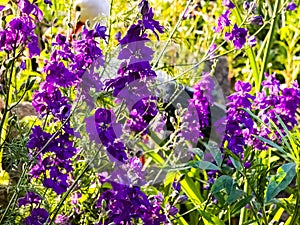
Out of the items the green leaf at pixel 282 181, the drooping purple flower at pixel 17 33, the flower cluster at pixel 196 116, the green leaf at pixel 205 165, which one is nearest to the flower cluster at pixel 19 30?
the drooping purple flower at pixel 17 33

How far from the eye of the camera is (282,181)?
Answer: 119 cm

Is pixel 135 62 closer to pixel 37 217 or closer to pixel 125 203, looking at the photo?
pixel 125 203

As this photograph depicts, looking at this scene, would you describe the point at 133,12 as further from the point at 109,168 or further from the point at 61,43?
the point at 109,168

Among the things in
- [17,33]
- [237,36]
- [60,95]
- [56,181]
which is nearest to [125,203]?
[56,181]

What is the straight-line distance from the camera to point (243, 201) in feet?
4.32

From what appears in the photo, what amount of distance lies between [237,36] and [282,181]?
1.82 feet

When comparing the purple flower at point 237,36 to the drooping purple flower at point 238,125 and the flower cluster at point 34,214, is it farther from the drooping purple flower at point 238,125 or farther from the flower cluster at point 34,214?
the flower cluster at point 34,214

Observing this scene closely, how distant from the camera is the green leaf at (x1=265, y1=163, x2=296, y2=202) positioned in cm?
118

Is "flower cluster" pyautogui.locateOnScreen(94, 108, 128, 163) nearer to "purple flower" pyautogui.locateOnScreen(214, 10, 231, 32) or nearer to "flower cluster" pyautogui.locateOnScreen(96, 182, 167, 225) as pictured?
"flower cluster" pyautogui.locateOnScreen(96, 182, 167, 225)

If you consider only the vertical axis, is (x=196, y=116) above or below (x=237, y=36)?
below

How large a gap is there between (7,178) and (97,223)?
276mm

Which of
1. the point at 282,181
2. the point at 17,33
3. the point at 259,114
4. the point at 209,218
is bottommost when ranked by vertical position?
the point at 209,218

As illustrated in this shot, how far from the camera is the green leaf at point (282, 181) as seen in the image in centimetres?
118

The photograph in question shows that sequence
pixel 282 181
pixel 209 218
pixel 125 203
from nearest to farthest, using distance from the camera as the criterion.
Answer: pixel 282 181, pixel 125 203, pixel 209 218
